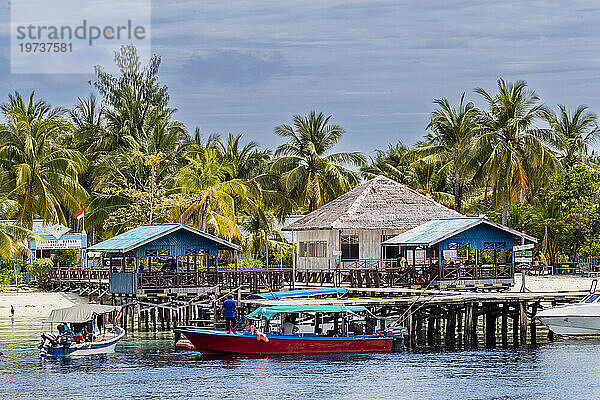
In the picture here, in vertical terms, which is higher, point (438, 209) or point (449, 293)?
point (438, 209)

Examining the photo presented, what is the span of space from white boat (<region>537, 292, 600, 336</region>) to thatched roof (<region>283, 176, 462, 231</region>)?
15236 mm

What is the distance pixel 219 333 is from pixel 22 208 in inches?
1326

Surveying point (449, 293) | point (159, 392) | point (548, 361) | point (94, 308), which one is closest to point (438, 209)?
point (449, 293)

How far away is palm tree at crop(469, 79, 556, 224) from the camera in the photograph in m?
66.1

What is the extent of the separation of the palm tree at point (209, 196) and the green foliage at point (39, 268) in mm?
9135

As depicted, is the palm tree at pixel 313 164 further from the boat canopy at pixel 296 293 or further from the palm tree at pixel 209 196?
the boat canopy at pixel 296 293

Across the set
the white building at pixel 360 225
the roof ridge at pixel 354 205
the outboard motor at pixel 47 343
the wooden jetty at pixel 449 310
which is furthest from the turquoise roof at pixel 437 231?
the outboard motor at pixel 47 343

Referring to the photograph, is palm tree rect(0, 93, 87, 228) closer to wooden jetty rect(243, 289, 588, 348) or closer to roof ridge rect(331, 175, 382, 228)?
roof ridge rect(331, 175, 382, 228)

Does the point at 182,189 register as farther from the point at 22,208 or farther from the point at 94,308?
the point at 94,308

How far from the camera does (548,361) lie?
3688cm

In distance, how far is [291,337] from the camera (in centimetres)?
3678

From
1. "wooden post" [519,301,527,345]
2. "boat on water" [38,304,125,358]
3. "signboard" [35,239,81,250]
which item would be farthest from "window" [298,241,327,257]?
"boat on water" [38,304,125,358]

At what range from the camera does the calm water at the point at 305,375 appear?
30248mm

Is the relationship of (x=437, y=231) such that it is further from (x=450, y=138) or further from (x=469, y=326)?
(x=450, y=138)
